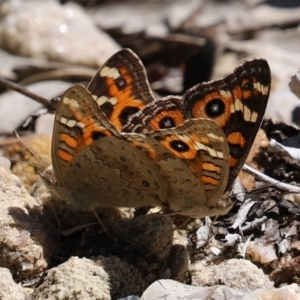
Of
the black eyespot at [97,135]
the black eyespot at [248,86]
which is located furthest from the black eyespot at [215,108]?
the black eyespot at [97,135]

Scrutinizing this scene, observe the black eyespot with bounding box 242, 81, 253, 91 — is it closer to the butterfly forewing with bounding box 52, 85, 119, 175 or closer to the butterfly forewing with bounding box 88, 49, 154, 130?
the butterfly forewing with bounding box 88, 49, 154, 130

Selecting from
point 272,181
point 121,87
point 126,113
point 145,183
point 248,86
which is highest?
point 248,86

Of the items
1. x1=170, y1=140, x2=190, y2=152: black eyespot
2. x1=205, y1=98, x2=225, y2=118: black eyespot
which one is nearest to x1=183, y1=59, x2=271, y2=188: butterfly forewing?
x1=205, y1=98, x2=225, y2=118: black eyespot

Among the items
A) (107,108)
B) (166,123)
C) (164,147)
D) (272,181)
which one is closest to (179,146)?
(164,147)

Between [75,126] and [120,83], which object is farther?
[120,83]

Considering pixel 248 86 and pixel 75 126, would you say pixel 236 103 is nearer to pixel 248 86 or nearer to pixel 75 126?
pixel 248 86

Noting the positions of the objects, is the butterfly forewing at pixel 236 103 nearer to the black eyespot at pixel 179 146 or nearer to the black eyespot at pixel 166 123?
the black eyespot at pixel 166 123

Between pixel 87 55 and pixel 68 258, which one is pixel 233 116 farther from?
pixel 87 55
